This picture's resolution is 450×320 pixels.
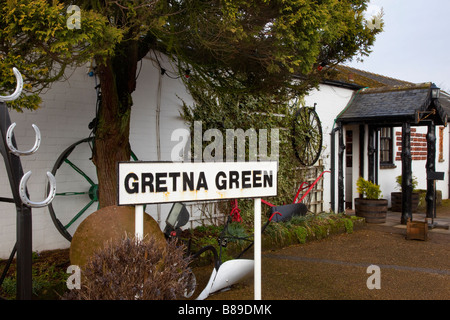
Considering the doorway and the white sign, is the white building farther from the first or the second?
the doorway

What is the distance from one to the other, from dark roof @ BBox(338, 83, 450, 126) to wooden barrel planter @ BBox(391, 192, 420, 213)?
240cm

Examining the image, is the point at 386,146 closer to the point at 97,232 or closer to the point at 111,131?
the point at 111,131

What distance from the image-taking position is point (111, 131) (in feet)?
18.4

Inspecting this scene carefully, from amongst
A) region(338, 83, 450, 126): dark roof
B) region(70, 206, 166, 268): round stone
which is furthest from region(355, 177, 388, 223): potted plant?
region(70, 206, 166, 268): round stone

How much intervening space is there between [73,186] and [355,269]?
4142 mm

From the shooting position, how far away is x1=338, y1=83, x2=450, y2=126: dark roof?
32.5 ft

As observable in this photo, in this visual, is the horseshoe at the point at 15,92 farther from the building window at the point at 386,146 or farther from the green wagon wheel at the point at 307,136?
the building window at the point at 386,146

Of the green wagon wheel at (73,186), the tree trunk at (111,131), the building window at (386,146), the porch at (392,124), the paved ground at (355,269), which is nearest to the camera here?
the paved ground at (355,269)

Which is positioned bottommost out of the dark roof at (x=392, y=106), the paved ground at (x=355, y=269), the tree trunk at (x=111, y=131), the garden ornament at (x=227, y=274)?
the paved ground at (x=355, y=269)

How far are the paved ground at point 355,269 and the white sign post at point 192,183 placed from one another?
159 cm

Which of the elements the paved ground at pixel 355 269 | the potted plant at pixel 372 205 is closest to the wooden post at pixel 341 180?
Result: the potted plant at pixel 372 205

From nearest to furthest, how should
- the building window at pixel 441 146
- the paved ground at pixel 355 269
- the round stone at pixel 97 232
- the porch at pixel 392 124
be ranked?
the round stone at pixel 97 232
the paved ground at pixel 355 269
the porch at pixel 392 124
the building window at pixel 441 146

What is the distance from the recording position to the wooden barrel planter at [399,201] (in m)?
12.0
